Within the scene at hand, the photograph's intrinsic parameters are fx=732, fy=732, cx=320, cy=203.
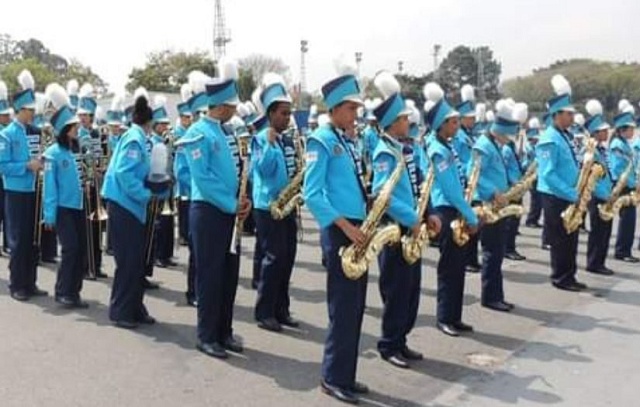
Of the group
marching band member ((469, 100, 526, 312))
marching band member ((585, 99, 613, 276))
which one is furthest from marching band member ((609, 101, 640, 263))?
marching band member ((469, 100, 526, 312))

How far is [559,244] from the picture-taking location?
27.6 feet

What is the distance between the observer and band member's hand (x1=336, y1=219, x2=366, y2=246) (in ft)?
15.7

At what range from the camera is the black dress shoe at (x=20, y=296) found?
24.9 ft

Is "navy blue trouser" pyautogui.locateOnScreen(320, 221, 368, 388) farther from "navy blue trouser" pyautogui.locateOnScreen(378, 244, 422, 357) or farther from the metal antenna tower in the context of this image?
the metal antenna tower

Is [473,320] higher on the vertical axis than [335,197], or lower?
lower

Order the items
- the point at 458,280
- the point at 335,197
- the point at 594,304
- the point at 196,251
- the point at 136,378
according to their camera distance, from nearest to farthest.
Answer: the point at 335,197
the point at 136,378
the point at 196,251
the point at 458,280
the point at 594,304

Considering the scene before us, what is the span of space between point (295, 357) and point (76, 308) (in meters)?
2.64

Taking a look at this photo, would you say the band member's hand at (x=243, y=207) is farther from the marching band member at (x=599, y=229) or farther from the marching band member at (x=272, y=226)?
the marching band member at (x=599, y=229)

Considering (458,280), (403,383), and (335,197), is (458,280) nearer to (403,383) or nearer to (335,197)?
(403,383)

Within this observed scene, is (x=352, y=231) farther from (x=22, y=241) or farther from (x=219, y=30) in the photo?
(x=219, y=30)

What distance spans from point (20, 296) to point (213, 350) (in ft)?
9.60

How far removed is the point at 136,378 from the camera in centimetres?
525

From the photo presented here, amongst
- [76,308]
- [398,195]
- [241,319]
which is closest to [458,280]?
[398,195]

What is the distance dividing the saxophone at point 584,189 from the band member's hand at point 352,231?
4.17 meters
